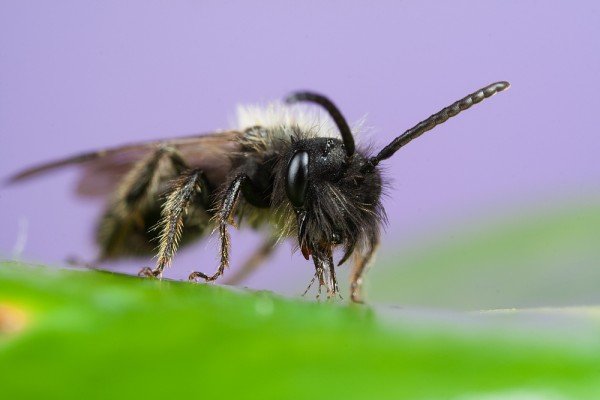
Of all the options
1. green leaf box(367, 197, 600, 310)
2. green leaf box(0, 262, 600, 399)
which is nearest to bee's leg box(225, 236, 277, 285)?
green leaf box(367, 197, 600, 310)

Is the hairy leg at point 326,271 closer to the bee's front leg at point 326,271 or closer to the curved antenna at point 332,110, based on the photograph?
the bee's front leg at point 326,271

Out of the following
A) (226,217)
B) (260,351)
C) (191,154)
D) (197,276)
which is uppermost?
(191,154)

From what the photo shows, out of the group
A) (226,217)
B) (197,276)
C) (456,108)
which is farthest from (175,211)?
(456,108)

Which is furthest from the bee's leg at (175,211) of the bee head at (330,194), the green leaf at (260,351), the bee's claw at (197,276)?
the green leaf at (260,351)

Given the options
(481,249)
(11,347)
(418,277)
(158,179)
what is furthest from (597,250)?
(11,347)

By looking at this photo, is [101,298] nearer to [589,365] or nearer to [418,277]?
[589,365]

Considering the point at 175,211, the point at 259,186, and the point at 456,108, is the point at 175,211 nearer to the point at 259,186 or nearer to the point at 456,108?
the point at 259,186

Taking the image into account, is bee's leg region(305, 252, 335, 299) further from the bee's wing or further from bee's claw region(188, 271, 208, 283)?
the bee's wing

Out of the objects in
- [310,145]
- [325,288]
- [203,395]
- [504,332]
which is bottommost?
[203,395]
